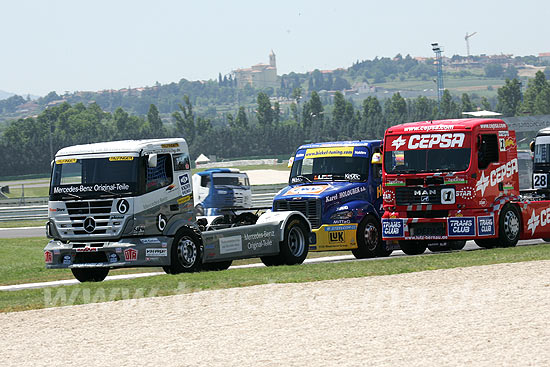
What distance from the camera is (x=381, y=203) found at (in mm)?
21375

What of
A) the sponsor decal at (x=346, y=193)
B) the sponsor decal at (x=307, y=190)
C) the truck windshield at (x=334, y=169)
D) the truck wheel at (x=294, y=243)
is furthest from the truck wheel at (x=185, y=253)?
the truck windshield at (x=334, y=169)

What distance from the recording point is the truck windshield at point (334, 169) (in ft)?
69.1

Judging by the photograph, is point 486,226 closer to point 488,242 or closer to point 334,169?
point 488,242

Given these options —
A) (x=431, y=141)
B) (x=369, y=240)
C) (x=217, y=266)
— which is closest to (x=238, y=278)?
(x=217, y=266)

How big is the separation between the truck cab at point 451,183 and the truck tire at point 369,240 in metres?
0.51

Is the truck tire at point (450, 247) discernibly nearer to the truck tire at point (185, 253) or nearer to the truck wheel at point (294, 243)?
the truck wheel at point (294, 243)

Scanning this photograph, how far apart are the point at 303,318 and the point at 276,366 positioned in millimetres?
2562

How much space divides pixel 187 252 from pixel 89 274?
86.2 inches

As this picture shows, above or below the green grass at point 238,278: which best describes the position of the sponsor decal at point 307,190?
above

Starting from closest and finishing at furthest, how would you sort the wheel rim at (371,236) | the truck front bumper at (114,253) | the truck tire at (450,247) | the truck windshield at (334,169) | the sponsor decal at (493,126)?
the truck front bumper at (114,253) < the sponsor decal at (493,126) < the wheel rim at (371,236) < the truck windshield at (334,169) < the truck tire at (450,247)

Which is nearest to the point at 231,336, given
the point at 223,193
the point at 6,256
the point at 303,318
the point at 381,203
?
the point at 303,318

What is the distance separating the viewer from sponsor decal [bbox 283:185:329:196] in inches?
811

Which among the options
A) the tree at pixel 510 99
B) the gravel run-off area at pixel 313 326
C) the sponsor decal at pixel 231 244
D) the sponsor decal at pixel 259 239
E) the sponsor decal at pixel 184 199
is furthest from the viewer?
the tree at pixel 510 99

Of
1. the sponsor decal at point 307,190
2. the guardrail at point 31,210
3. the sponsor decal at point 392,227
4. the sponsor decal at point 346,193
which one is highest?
the sponsor decal at point 307,190
